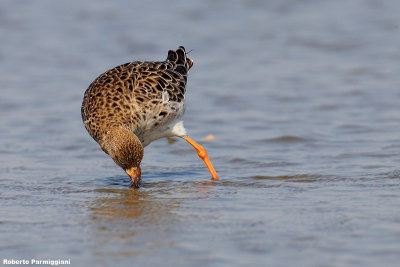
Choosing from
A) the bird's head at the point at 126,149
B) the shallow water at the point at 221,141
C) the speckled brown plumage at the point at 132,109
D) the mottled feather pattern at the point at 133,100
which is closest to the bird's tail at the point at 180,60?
the speckled brown plumage at the point at 132,109

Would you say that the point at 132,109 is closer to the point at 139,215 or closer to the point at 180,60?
the point at 180,60

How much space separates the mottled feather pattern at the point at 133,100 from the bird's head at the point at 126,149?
225 millimetres

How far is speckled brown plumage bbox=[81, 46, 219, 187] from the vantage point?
894cm

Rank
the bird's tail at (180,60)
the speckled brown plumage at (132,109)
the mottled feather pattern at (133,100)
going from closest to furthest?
1. the speckled brown plumage at (132,109)
2. the mottled feather pattern at (133,100)
3. the bird's tail at (180,60)

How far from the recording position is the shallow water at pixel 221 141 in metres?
6.69

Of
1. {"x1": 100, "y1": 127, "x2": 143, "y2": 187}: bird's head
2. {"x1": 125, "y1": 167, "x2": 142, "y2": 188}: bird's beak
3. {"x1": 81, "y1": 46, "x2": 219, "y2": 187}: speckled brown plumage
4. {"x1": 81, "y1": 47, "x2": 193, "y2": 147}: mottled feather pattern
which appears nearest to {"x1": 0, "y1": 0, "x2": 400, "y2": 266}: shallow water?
{"x1": 125, "y1": 167, "x2": 142, "y2": 188}: bird's beak

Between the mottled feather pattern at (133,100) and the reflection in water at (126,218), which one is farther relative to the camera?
the mottled feather pattern at (133,100)

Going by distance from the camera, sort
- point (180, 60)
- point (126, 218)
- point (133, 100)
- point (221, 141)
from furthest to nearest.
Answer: point (221, 141)
point (180, 60)
point (133, 100)
point (126, 218)

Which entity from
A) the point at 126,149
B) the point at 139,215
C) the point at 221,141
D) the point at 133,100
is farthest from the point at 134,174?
the point at 221,141

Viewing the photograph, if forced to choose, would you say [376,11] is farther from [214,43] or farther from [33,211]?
[33,211]

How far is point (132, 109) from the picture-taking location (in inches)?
373

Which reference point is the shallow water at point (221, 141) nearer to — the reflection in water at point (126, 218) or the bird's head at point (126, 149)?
the reflection in water at point (126, 218)

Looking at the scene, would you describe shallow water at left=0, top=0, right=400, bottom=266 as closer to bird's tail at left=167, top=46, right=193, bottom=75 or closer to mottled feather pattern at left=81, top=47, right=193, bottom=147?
mottled feather pattern at left=81, top=47, right=193, bottom=147

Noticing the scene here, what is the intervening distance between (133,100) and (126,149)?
1.00m
